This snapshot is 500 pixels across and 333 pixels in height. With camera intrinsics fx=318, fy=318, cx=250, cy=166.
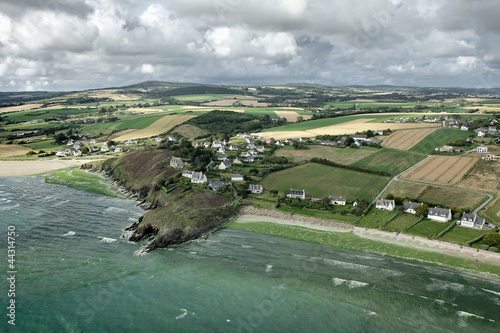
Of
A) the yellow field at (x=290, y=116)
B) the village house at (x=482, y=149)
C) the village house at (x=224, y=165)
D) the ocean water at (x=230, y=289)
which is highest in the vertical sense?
the yellow field at (x=290, y=116)

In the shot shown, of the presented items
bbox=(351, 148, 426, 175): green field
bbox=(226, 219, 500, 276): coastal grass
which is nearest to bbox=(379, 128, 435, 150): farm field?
bbox=(351, 148, 426, 175): green field

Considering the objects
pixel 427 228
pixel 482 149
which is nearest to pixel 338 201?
pixel 427 228

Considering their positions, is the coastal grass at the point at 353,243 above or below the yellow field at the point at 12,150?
below

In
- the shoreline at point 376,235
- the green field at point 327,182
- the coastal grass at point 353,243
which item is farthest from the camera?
the green field at point 327,182

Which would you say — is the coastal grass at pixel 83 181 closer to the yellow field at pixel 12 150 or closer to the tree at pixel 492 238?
the yellow field at pixel 12 150

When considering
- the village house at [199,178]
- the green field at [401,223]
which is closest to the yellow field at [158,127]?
the village house at [199,178]

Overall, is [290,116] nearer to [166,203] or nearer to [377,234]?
Result: [166,203]

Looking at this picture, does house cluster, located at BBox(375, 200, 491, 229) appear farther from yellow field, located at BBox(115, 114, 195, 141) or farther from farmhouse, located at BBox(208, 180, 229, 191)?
yellow field, located at BBox(115, 114, 195, 141)
